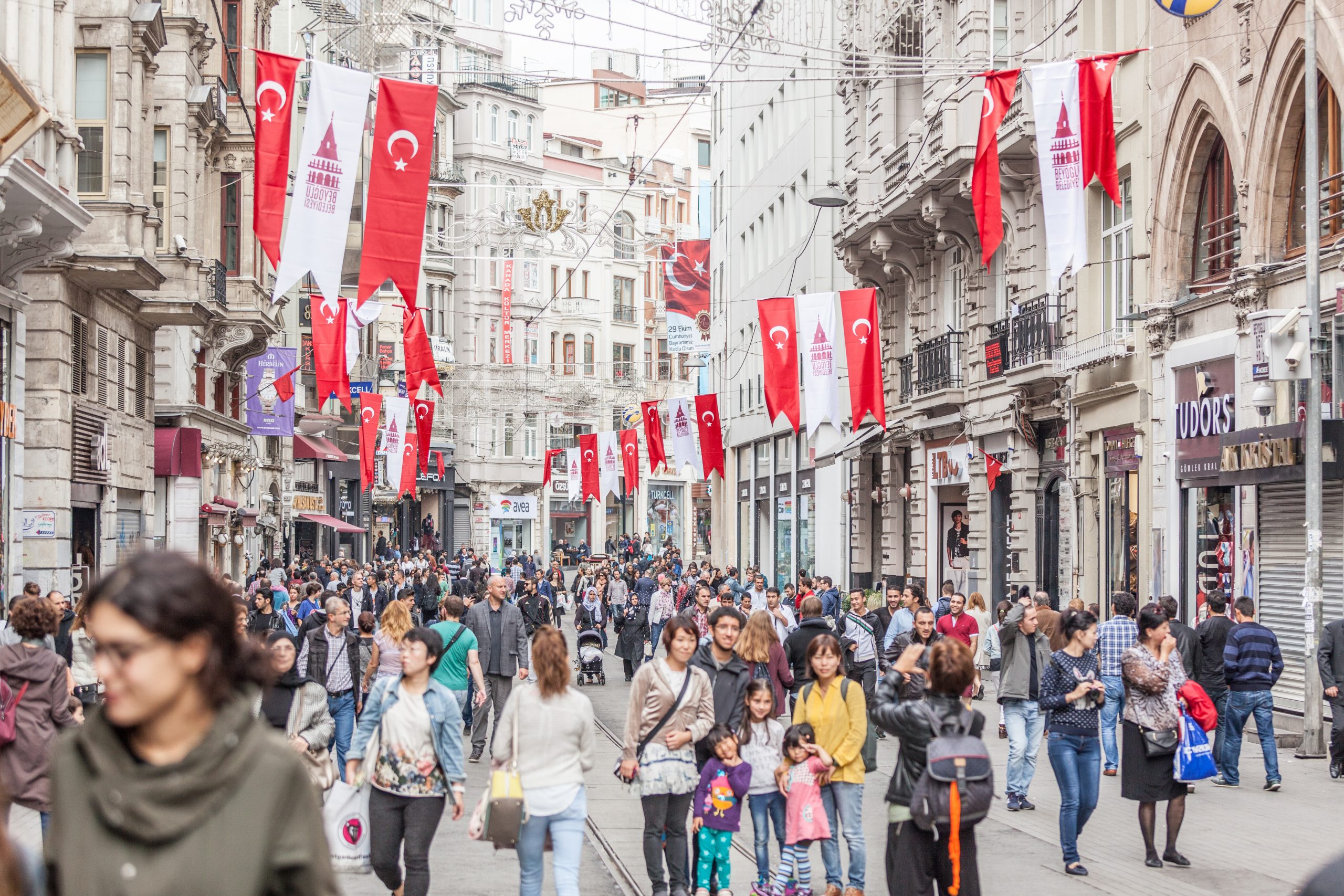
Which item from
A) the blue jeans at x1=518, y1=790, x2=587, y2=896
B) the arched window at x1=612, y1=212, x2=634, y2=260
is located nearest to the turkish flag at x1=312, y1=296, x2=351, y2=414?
the blue jeans at x1=518, y1=790, x2=587, y2=896

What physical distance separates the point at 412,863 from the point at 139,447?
2355 centimetres

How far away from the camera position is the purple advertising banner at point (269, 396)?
3922 centimetres

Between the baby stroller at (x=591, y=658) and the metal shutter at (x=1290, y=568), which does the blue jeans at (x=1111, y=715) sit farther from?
the baby stroller at (x=591, y=658)

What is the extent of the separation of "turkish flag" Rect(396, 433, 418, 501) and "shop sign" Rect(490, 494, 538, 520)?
35523mm

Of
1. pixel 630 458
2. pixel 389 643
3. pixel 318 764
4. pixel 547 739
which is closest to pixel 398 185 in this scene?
pixel 389 643

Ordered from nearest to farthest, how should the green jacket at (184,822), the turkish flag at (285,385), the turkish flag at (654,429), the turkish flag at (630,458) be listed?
1. the green jacket at (184,822)
2. the turkish flag at (285,385)
3. the turkish flag at (654,429)
4. the turkish flag at (630,458)

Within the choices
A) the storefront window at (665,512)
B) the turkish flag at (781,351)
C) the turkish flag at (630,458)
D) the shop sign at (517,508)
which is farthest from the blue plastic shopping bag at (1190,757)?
the storefront window at (665,512)

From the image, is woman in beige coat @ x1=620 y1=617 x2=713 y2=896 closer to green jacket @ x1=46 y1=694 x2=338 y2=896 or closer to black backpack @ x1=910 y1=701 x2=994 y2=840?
black backpack @ x1=910 y1=701 x2=994 y2=840

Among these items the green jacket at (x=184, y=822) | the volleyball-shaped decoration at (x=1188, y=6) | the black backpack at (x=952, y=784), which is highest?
the volleyball-shaped decoration at (x=1188, y=6)

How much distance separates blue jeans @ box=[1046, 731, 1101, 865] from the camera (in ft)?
34.5

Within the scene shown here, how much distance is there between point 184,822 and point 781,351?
24755 mm

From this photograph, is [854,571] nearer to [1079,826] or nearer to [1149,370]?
[1149,370]

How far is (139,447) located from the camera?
1187 inches

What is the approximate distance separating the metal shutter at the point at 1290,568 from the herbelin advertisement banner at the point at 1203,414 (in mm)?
862
